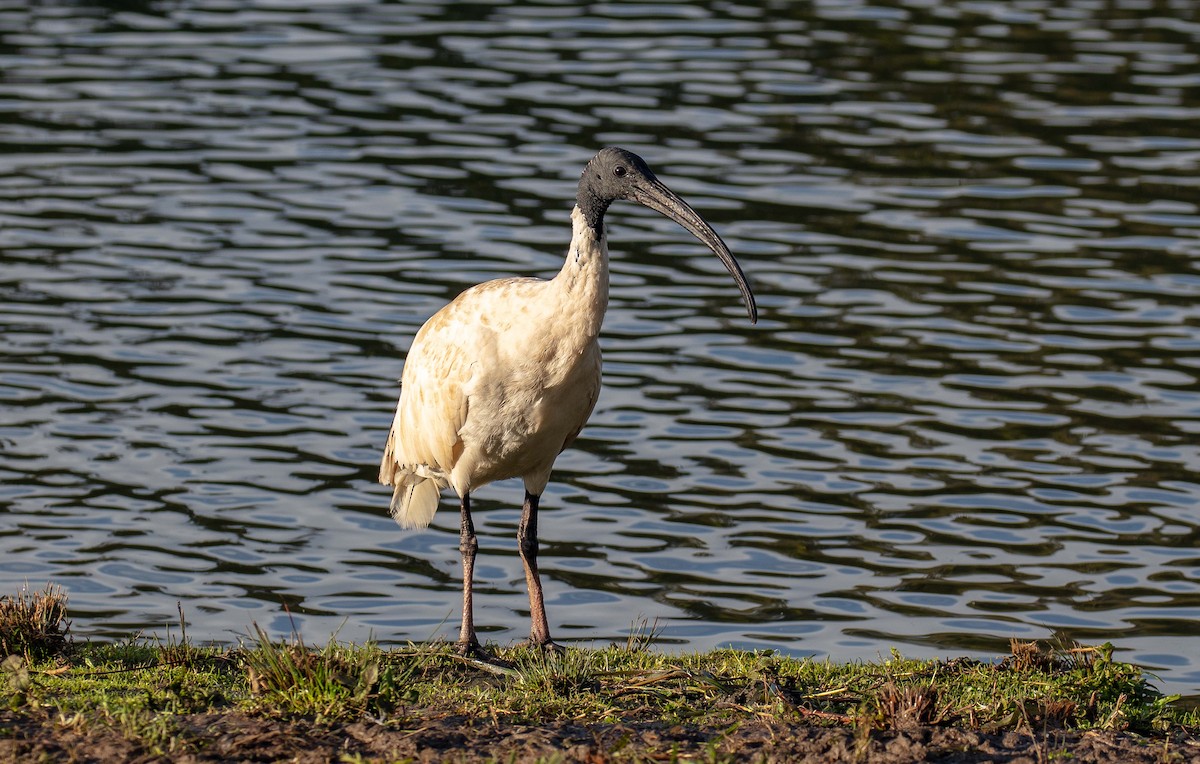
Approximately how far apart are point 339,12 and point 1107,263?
402 inches

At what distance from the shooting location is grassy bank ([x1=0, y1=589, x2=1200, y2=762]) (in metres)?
5.78

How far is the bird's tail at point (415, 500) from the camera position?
8778 mm

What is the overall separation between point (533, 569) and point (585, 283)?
4.93 ft

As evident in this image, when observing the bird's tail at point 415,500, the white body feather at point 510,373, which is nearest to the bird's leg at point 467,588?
the white body feather at point 510,373

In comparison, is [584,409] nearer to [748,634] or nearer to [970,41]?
[748,634]

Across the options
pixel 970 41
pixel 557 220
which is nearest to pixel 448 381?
pixel 557 220

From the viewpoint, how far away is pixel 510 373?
7.54 m

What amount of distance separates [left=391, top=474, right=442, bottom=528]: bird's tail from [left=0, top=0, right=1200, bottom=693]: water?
554 mm

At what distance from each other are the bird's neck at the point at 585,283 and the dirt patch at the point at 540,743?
71.4 inches

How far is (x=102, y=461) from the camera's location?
10.8 metres

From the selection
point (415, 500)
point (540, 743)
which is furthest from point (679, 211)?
point (540, 743)

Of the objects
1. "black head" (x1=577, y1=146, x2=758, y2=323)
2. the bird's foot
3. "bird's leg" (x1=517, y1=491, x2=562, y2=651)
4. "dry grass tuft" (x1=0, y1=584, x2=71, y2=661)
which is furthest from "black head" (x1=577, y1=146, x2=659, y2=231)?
"dry grass tuft" (x1=0, y1=584, x2=71, y2=661)

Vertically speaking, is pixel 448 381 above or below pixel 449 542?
above

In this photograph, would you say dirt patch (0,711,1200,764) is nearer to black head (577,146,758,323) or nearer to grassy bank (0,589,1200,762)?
grassy bank (0,589,1200,762)
